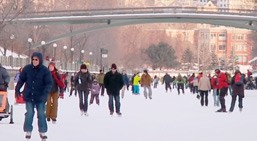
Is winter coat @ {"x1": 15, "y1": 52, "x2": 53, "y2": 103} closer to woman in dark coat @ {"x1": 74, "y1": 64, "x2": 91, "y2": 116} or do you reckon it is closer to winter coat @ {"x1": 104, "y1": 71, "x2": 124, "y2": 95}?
winter coat @ {"x1": 104, "y1": 71, "x2": 124, "y2": 95}

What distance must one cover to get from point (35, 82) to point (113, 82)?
786 centimetres

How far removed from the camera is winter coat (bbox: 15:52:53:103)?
13.1 meters

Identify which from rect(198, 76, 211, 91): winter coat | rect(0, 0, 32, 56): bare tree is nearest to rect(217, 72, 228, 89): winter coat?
rect(198, 76, 211, 91): winter coat

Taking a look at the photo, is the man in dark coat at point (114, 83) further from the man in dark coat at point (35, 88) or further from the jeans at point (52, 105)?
the man in dark coat at point (35, 88)

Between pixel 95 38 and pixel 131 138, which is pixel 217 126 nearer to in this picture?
pixel 131 138

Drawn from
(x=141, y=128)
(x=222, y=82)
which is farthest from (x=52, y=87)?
(x=222, y=82)

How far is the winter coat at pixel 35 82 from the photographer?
43.0 ft

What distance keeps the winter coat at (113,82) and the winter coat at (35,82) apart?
304 inches

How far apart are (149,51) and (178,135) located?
338ft

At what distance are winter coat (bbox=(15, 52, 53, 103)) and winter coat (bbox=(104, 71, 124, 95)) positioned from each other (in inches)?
304

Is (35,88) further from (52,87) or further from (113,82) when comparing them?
(113,82)

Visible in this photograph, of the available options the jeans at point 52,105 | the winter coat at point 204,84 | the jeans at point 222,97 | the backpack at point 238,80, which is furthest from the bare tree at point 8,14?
the jeans at point 52,105

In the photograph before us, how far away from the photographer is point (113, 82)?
20875mm

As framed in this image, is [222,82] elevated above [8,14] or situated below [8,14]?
below
